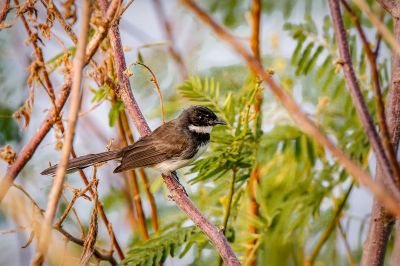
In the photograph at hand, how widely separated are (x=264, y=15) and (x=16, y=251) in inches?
94.3

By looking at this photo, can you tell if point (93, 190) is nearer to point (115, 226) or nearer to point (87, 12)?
point (87, 12)

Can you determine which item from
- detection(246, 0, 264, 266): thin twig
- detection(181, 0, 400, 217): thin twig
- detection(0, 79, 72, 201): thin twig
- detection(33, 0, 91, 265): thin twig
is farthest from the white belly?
detection(181, 0, 400, 217): thin twig

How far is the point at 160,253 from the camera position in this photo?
3.03 metres

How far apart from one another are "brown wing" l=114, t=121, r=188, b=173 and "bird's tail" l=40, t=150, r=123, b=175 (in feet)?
0.29

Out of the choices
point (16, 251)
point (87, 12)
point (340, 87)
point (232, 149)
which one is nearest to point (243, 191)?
point (232, 149)

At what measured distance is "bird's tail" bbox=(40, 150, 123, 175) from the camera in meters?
3.46

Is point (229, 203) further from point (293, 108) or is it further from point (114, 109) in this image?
point (293, 108)

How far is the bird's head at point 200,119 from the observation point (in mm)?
4918

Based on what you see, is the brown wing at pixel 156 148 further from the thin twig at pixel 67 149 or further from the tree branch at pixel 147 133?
the thin twig at pixel 67 149

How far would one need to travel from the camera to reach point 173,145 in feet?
16.8

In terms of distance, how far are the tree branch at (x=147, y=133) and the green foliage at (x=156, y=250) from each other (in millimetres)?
270

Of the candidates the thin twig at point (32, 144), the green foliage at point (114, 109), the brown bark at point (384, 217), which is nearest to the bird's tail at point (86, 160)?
the green foliage at point (114, 109)

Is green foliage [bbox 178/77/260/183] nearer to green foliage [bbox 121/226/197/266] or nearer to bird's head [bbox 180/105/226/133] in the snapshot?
green foliage [bbox 121/226/197/266]

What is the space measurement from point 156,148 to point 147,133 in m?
1.49
